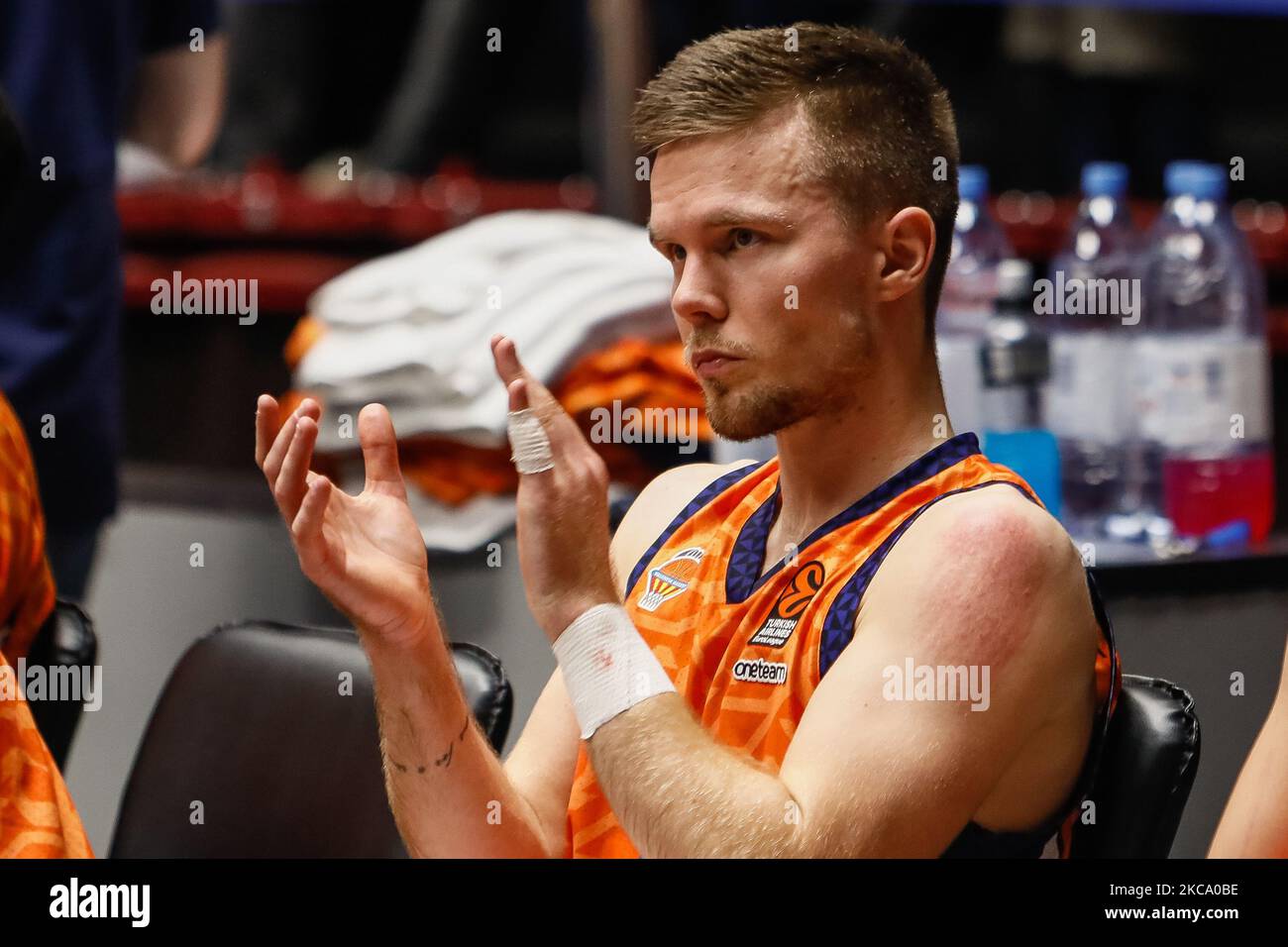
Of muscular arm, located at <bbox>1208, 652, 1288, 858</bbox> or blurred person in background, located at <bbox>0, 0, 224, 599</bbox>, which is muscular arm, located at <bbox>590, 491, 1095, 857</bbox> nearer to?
muscular arm, located at <bbox>1208, 652, 1288, 858</bbox>

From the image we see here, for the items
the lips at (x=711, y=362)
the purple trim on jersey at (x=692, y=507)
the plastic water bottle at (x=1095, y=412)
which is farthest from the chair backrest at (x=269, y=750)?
the plastic water bottle at (x=1095, y=412)

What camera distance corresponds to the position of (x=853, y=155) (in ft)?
4.15

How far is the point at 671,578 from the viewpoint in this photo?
54.2 inches

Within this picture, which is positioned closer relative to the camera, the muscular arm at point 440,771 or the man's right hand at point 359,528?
the man's right hand at point 359,528

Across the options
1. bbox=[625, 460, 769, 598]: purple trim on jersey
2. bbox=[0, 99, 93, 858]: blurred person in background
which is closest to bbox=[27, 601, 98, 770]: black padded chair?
bbox=[0, 99, 93, 858]: blurred person in background

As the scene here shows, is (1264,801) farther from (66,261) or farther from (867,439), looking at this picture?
(66,261)

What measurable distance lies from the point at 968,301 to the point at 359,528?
119 centimetres

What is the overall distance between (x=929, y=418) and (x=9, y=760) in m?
0.69

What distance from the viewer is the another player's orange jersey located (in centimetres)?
122

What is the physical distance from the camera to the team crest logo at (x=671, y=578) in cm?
136

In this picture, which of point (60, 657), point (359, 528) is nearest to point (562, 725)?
point (359, 528)

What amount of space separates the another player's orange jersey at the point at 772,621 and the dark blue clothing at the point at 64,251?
1.19 m

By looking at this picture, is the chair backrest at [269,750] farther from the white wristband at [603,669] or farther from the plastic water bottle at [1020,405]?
the plastic water bottle at [1020,405]

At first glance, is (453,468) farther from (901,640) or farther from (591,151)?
(901,640)
